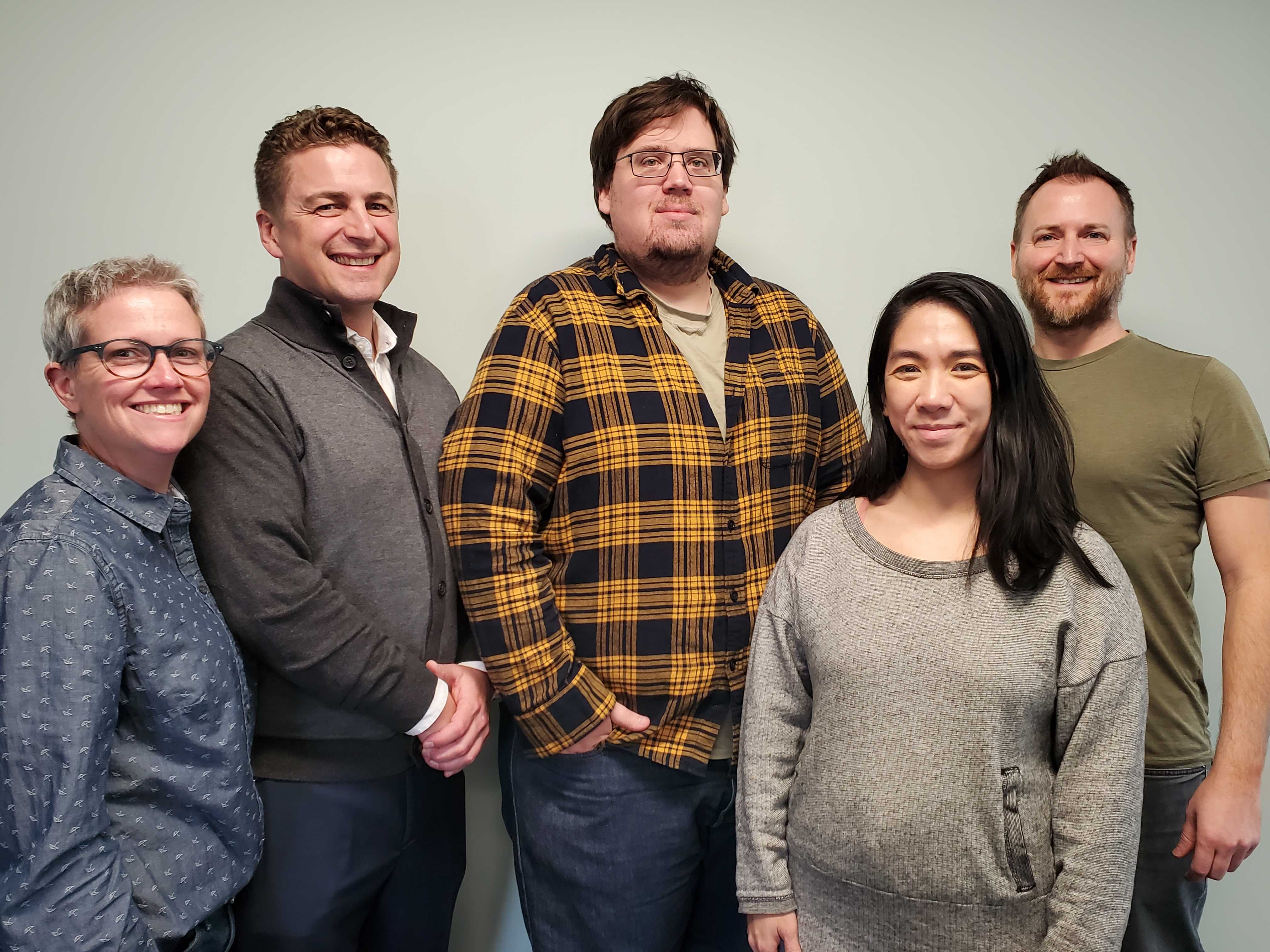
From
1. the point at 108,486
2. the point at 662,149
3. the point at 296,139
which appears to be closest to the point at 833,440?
the point at 662,149

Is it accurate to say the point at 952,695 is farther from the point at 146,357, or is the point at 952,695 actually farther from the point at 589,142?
the point at 589,142

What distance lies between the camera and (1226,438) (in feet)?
5.45

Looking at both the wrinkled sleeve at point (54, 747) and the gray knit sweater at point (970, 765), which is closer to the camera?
the wrinkled sleeve at point (54, 747)

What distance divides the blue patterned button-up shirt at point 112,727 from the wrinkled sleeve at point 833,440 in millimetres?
1184

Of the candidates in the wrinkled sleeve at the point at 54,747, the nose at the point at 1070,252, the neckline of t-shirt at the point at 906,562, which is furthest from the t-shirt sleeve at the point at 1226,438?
the wrinkled sleeve at the point at 54,747

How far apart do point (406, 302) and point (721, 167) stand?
2.74 feet

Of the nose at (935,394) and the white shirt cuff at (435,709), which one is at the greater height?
the nose at (935,394)

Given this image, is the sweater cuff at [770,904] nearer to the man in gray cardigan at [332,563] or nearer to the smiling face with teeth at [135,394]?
the man in gray cardigan at [332,563]

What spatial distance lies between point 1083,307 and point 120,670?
6.20 feet

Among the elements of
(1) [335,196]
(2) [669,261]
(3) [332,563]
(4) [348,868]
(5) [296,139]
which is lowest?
(4) [348,868]

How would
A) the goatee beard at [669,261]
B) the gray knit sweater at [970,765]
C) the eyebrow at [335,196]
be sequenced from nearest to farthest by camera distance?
the gray knit sweater at [970,765]
the eyebrow at [335,196]
the goatee beard at [669,261]

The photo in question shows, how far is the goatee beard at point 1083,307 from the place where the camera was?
71.1 inches

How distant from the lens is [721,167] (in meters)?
1.80

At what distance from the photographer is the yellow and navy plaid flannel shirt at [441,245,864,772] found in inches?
60.3
